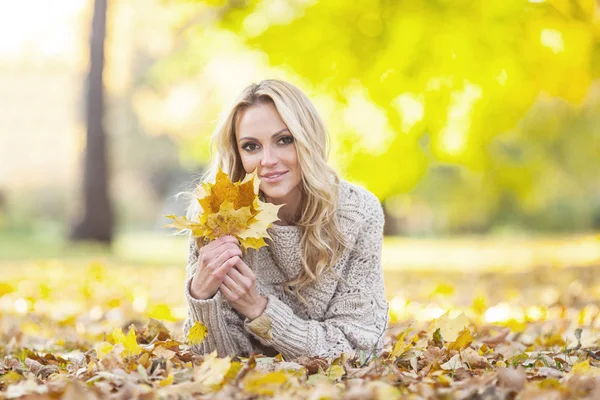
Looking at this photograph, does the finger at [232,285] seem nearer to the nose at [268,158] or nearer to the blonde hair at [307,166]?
the blonde hair at [307,166]

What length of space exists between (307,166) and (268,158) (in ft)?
0.55

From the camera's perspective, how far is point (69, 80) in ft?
85.8

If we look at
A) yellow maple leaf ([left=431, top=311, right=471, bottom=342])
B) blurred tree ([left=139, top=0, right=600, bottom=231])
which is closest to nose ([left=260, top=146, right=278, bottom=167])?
yellow maple leaf ([left=431, top=311, right=471, bottom=342])

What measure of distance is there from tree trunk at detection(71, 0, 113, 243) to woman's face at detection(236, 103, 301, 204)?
9.27m

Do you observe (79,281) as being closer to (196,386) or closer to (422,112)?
(422,112)

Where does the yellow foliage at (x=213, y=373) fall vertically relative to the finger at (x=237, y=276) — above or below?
below

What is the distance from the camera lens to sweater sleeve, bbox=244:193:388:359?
9.30ft

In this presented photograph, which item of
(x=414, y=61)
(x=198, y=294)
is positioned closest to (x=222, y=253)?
(x=198, y=294)

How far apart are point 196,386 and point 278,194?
3.31ft

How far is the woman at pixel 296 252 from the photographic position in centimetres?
286

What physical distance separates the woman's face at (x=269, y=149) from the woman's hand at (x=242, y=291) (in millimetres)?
386

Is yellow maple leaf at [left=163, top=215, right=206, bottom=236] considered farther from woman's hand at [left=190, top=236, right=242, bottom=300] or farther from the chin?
the chin

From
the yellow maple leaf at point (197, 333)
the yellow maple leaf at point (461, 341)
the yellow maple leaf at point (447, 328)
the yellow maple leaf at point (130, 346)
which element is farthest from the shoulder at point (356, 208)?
the yellow maple leaf at point (130, 346)

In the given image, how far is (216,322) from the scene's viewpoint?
2.82 metres
